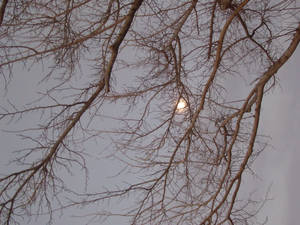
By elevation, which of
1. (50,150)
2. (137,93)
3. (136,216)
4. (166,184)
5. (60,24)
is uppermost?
(60,24)

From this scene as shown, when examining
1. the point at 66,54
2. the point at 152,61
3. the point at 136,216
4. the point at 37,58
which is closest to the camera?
the point at 136,216

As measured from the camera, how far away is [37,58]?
2588mm

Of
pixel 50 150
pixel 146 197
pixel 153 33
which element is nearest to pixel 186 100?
pixel 153 33

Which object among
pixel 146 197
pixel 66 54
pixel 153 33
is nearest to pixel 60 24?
pixel 66 54

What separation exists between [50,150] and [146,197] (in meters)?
0.85

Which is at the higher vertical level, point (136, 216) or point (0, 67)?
point (0, 67)

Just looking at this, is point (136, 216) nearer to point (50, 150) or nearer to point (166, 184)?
point (166, 184)

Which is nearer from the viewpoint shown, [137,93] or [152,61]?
[137,93]

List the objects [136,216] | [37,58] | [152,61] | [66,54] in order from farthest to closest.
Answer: [152,61], [66,54], [37,58], [136,216]

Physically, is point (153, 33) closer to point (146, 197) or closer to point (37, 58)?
point (37, 58)

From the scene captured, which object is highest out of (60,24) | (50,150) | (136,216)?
(60,24)

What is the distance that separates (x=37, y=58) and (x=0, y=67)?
0.89 feet

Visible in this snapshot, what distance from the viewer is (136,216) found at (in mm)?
2408

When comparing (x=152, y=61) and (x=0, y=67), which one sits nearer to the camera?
(x=0, y=67)
